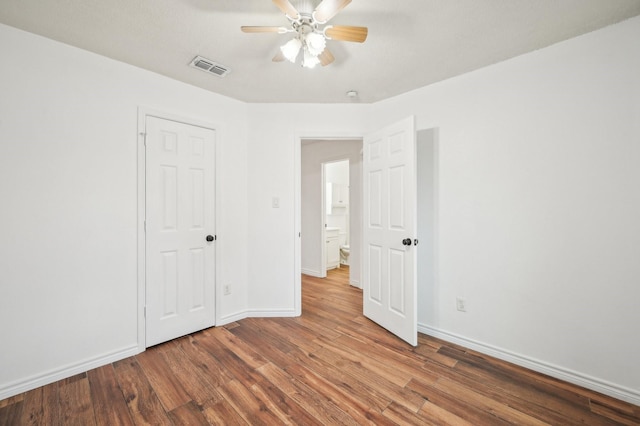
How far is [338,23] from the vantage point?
172 centimetres

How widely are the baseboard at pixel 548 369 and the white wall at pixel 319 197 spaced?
187 cm

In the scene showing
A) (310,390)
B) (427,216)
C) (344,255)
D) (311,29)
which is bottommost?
(310,390)

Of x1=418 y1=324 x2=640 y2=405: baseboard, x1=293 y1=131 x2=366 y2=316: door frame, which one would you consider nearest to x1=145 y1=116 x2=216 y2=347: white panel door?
x1=293 y1=131 x2=366 y2=316: door frame

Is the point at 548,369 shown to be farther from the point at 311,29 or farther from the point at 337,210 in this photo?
the point at 337,210

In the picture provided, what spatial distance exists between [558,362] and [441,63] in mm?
2519

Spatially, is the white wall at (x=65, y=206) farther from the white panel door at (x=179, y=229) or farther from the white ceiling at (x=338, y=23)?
the white ceiling at (x=338, y=23)

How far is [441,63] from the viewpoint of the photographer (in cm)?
217

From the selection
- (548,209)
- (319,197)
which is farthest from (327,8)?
(319,197)

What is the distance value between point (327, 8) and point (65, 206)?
2289 millimetres

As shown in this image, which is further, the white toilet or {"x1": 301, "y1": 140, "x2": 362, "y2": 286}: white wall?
the white toilet

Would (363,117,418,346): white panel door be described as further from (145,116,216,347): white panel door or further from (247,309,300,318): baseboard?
(145,116,216,347): white panel door

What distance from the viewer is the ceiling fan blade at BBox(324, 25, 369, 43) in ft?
4.86

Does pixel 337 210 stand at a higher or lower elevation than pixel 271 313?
higher

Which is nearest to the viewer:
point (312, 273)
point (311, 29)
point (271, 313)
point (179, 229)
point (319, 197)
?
point (311, 29)
